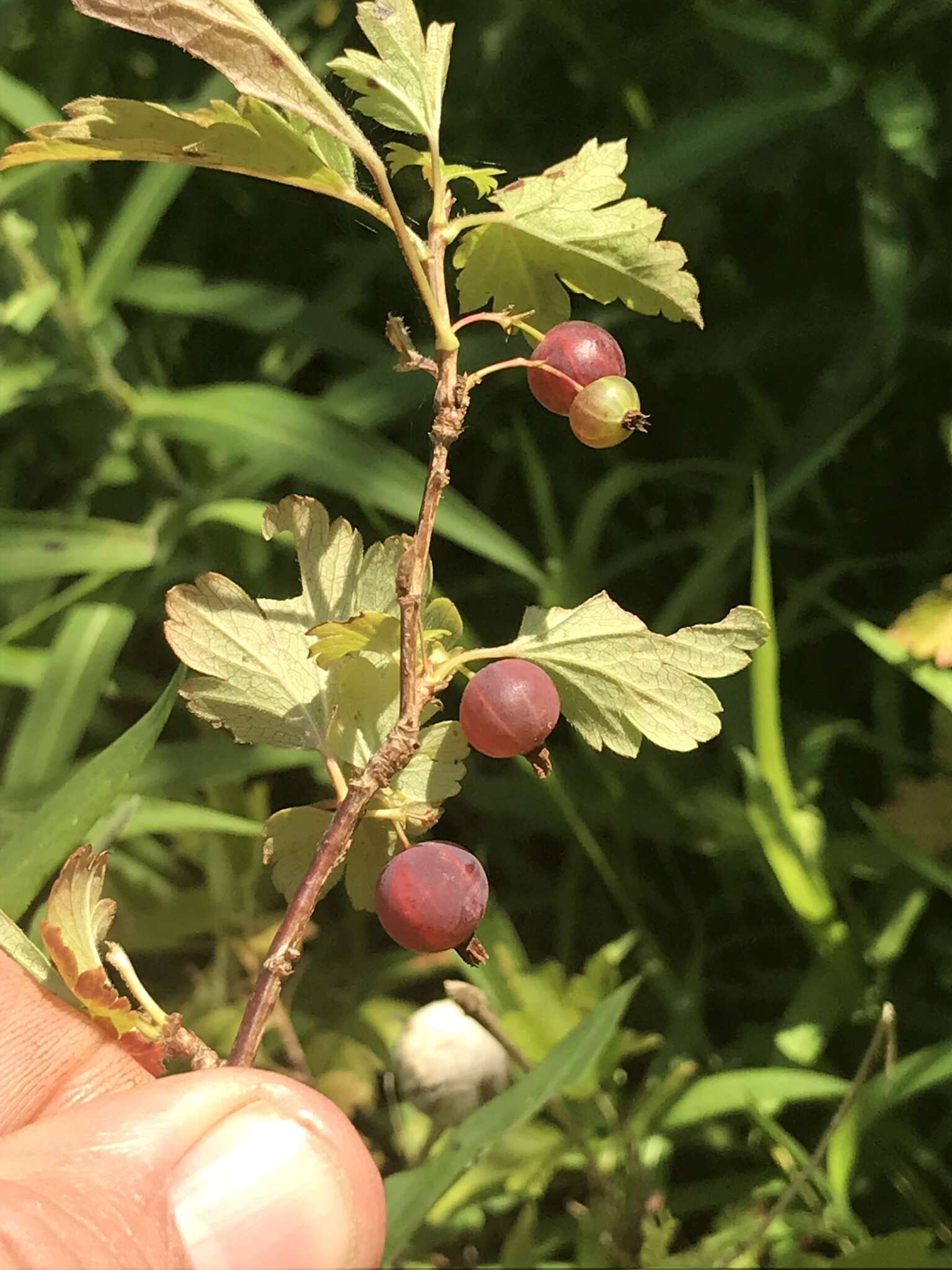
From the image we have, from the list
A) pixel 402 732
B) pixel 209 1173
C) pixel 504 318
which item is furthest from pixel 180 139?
pixel 209 1173

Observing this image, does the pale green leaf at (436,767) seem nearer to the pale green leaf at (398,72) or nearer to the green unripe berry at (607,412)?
the green unripe berry at (607,412)

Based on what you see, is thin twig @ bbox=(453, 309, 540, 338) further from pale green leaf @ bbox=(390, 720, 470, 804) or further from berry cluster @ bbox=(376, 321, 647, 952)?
pale green leaf @ bbox=(390, 720, 470, 804)

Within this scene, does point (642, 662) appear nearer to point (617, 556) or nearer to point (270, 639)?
point (270, 639)

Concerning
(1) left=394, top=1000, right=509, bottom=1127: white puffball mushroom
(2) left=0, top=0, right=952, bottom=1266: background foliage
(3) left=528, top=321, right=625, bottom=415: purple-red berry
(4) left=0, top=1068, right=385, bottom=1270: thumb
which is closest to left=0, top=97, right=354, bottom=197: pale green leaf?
(3) left=528, top=321, right=625, bottom=415: purple-red berry

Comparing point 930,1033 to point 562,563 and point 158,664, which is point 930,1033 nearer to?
point 562,563

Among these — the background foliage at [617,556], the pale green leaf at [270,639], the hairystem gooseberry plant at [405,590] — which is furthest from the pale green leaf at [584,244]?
the background foliage at [617,556]

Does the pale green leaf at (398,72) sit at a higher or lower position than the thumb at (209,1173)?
higher

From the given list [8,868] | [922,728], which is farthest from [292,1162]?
[922,728]
